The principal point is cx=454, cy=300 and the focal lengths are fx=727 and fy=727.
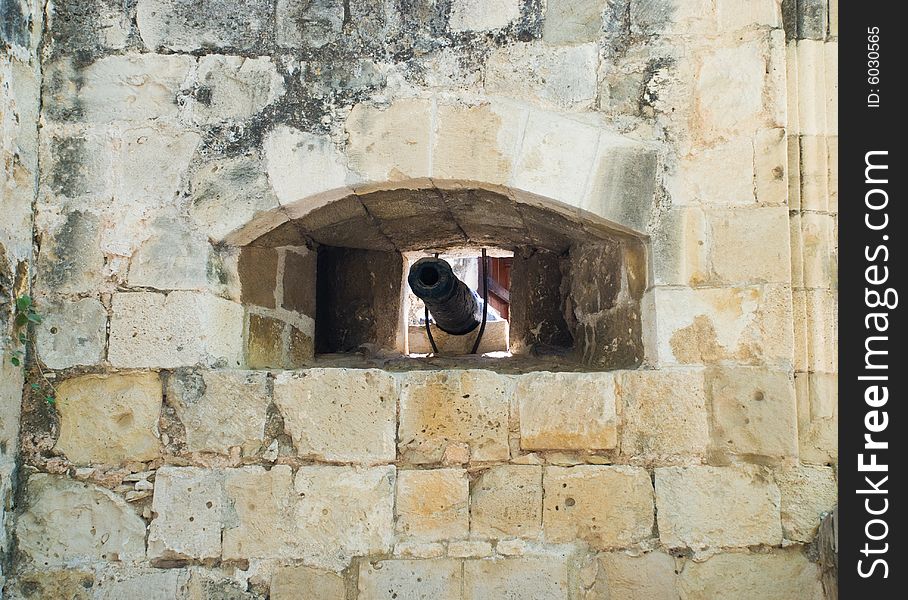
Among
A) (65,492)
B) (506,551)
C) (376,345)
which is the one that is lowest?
(506,551)

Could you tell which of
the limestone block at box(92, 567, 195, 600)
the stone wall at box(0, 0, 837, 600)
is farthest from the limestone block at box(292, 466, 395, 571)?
the limestone block at box(92, 567, 195, 600)

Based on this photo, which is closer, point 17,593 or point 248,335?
point 17,593

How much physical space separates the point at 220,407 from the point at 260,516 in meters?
0.43

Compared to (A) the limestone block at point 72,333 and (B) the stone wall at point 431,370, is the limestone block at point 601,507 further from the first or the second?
(A) the limestone block at point 72,333

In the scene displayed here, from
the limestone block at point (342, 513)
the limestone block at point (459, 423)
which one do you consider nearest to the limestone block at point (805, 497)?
the limestone block at point (459, 423)

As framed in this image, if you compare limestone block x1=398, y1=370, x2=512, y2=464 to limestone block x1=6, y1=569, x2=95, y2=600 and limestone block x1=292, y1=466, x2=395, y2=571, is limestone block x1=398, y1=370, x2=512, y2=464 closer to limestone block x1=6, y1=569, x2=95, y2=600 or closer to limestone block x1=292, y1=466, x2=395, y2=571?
limestone block x1=292, y1=466, x2=395, y2=571

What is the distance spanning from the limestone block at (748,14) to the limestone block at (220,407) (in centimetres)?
223

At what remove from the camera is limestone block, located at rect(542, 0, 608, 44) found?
2.81m

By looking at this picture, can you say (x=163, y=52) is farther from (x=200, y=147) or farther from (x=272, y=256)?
(x=272, y=256)

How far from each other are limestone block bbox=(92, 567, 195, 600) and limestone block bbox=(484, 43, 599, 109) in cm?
216

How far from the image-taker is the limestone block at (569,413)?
2.66 metres

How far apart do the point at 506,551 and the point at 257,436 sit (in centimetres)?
101
